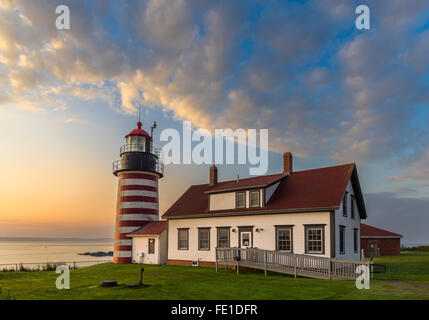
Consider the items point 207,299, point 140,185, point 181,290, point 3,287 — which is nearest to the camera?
point 207,299

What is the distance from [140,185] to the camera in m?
33.4

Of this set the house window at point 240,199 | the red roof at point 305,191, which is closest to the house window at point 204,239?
the red roof at point 305,191

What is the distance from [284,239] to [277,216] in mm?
1532

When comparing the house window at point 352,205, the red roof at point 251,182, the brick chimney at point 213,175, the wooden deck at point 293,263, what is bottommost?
the wooden deck at point 293,263

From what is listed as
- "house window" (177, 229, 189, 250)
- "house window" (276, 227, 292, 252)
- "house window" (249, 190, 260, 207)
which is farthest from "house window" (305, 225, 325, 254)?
"house window" (177, 229, 189, 250)

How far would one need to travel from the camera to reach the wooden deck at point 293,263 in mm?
19578

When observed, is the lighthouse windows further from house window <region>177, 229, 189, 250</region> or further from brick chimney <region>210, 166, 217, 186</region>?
house window <region>177, 229, 189, 250</region>

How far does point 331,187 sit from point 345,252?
421 centimetres

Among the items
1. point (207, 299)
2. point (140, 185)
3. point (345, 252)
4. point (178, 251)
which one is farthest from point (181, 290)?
point (140, 185)

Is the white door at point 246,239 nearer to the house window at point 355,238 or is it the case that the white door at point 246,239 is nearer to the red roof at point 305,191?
the red roof at point 305,191

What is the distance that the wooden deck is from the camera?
19578mm

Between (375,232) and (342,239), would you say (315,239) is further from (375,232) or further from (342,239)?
(375,232)

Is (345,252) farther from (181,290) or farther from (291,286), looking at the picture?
(181,290)

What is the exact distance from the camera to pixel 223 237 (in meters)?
27.5
